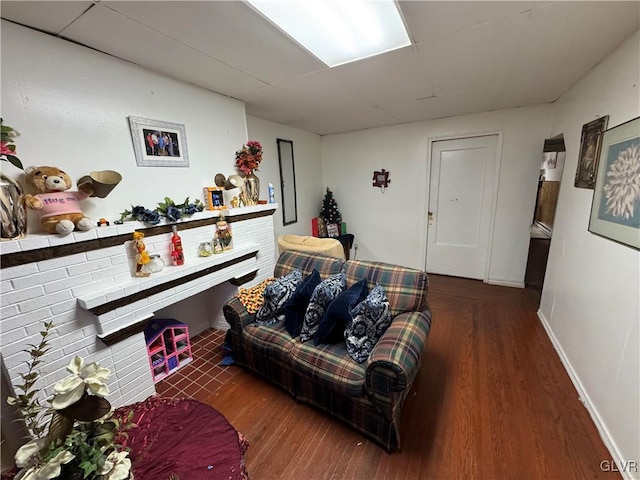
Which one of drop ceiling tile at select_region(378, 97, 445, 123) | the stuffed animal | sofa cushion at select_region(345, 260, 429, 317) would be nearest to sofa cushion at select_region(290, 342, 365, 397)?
sofa cushion at select_region(345, 260, 429, 317)

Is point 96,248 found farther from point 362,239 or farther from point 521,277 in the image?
point 521,277

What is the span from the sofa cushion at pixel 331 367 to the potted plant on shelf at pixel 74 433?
1008mm

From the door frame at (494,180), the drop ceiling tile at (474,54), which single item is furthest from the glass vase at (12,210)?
the door frame at (494,180)

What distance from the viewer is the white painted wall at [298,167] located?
3248mm

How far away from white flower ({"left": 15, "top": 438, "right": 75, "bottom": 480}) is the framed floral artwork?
7.76ft

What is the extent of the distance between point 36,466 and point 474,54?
271 cm

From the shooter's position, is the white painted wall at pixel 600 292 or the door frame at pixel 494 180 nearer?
the white painted wall at pixel 600 292

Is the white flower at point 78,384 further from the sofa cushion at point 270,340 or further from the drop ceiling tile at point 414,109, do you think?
the drop ceiling tile at point 414,109

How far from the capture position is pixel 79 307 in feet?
4.83

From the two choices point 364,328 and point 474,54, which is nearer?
point 364,328

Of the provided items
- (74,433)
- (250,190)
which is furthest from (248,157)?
(74,433)

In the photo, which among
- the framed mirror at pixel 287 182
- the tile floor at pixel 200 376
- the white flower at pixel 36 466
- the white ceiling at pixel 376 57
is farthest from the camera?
the framed mirror at pixel 287 182

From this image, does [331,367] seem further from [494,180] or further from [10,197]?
[494,180]

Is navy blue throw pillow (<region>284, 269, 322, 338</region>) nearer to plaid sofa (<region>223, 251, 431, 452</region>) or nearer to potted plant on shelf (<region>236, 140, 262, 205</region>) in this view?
plaid sofa (<region>223, 251, 431, 452</region>)
